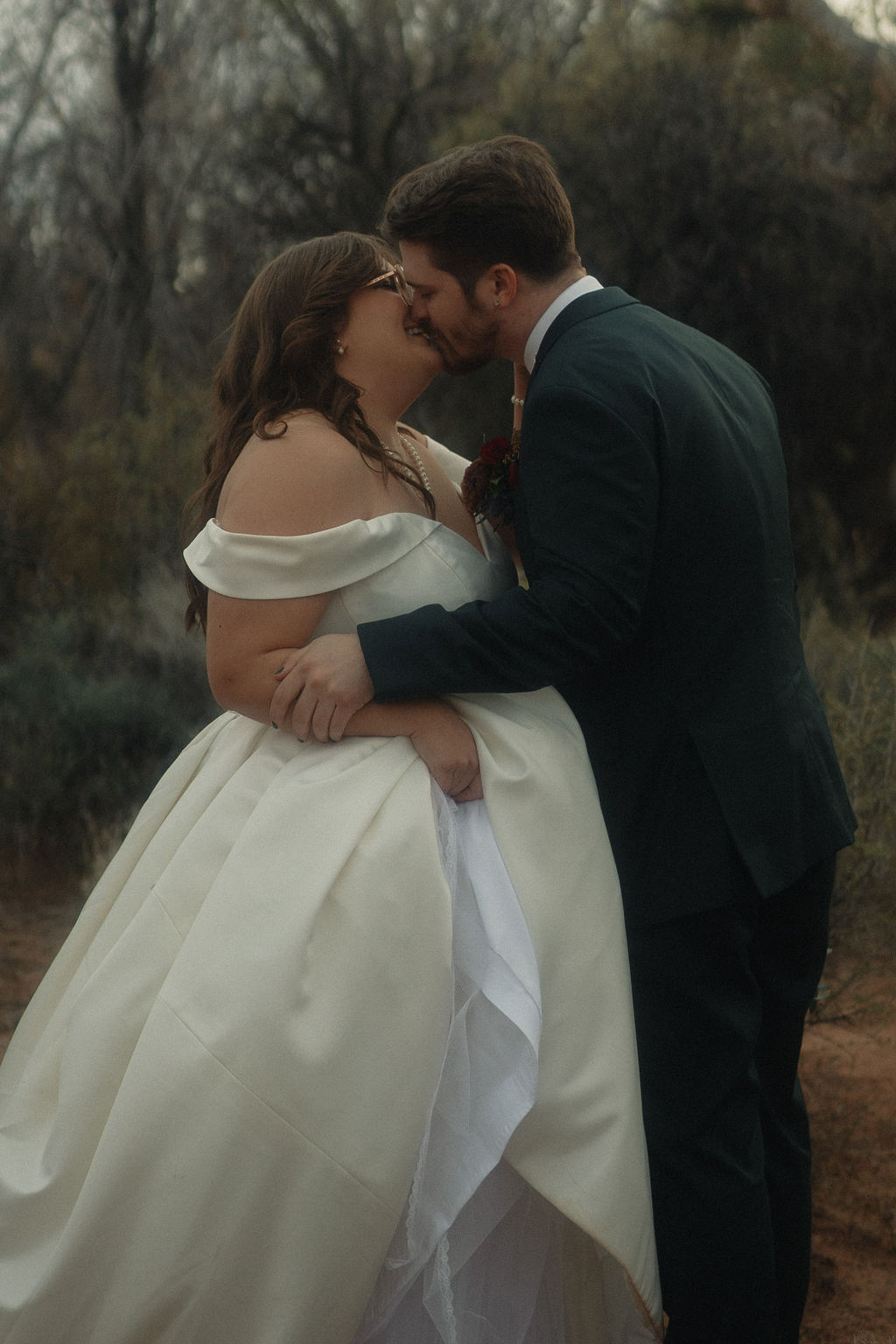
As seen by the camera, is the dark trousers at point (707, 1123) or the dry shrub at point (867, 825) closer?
the dark trousers at point (707, 1123)

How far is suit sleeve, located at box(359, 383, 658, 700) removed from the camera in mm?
1931

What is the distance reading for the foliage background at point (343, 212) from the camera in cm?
688

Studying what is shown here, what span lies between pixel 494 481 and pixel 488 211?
1.58 ft

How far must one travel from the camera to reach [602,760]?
A: 7.08 feet

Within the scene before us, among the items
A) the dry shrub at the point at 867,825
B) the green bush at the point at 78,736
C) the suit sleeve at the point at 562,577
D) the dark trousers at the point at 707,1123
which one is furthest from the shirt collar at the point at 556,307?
the green bush at the point at 78,736

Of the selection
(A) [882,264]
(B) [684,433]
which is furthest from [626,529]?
(A) [882,264]

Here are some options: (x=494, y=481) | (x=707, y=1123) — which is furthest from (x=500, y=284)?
(x=707, y=1123)

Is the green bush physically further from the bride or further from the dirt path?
the bride

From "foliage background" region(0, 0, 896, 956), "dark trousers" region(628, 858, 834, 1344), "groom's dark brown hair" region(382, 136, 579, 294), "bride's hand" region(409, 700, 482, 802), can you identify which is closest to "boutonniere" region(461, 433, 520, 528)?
"groom's dark brown hair" region(382, 136, 579, 294)

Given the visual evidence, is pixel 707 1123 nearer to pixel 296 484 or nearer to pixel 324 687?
pixel 324 687

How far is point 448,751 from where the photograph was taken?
6.86 feet

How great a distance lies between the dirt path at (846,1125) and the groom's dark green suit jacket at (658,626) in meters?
1.32

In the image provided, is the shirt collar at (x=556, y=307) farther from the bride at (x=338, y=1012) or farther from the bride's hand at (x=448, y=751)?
the bride's hand at (x=448, y=751)

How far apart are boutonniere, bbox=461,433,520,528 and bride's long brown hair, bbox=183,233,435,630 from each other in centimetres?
10
